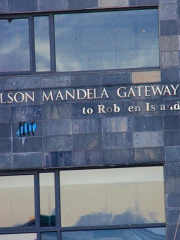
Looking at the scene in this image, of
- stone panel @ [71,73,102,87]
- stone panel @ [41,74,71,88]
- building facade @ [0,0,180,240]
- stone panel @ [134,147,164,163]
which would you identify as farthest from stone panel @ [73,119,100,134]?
stone panel @ [134,147,164,163]

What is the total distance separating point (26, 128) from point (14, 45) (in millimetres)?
1927

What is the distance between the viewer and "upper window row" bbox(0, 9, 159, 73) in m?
14.7

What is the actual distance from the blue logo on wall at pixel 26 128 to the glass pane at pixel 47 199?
39.6 inches

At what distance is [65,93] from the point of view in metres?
14.5

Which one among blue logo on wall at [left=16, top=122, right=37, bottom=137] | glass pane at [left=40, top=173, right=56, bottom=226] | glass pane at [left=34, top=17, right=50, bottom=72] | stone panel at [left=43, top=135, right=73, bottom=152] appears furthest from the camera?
glass pane at [left=34, top=17, right=50, bottom=72]

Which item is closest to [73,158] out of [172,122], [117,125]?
[117,125]

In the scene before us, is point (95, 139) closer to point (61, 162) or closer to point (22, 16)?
point (61, 162)

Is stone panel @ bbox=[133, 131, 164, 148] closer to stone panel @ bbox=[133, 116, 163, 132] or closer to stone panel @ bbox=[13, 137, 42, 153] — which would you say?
stone panel @ bbox=[133, 116, 163, 132]

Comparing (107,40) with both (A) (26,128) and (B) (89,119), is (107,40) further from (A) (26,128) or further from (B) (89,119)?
(A) (26,128)

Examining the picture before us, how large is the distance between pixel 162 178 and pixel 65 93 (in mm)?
2854

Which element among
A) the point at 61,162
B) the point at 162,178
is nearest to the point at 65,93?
the point at 61,162

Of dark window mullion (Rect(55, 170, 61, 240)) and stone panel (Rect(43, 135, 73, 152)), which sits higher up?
stone panel (Rect(43, 135, 73, 152))

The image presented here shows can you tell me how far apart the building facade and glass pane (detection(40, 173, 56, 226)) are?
22mm

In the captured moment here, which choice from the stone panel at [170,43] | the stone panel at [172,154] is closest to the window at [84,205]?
the stone panel at [172,154]
